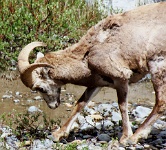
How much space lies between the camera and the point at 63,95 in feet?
35.5

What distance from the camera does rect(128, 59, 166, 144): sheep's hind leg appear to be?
711 centimetres

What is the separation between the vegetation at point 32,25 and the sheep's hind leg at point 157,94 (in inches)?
141

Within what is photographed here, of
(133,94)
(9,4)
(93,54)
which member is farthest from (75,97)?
(93,54)

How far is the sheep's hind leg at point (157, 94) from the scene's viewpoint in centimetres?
711

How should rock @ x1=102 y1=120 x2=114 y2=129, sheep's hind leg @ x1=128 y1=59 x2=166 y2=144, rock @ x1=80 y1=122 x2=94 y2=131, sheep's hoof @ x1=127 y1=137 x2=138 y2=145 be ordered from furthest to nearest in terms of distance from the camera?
rock @ x1=102 y1=120 x2=114 y2=129 → rock @ x1=80 y1=122 x2=94 y2=131 → sheep's hoof @ x1=127 y1=137 x2=138 y2=145 → sheep's hind leg @ x1=128 y1=59 x2=166 y2=144

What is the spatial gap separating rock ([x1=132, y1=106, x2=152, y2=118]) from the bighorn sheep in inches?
66.9

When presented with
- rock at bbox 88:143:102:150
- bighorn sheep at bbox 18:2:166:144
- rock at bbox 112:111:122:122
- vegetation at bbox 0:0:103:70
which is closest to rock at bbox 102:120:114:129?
rock at bbox 112:111:122:122

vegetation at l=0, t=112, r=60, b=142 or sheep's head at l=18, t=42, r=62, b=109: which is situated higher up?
sheep's head at l=18, t=42, r=62, b=109

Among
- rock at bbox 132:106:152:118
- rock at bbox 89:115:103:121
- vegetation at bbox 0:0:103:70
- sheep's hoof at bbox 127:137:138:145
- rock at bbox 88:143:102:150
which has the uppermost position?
vegetation at bbox 0:0:103:70

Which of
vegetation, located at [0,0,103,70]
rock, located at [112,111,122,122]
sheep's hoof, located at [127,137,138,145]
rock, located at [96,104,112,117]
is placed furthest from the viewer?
vegetation, located at [0,0,103,70]

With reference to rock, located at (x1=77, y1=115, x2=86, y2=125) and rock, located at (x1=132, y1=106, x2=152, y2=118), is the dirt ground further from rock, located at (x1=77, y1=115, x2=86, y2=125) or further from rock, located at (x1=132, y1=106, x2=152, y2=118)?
rock, located at (x1=132, y1=106, x2=152, y2=118)

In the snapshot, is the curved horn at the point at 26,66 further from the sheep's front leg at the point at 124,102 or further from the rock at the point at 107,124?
the rock at the point at 107,124

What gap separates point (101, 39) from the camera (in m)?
7.43

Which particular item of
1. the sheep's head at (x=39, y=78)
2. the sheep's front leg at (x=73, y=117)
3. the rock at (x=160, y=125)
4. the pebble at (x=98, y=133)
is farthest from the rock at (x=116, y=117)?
the sheep's head at (x=39, y=78)
